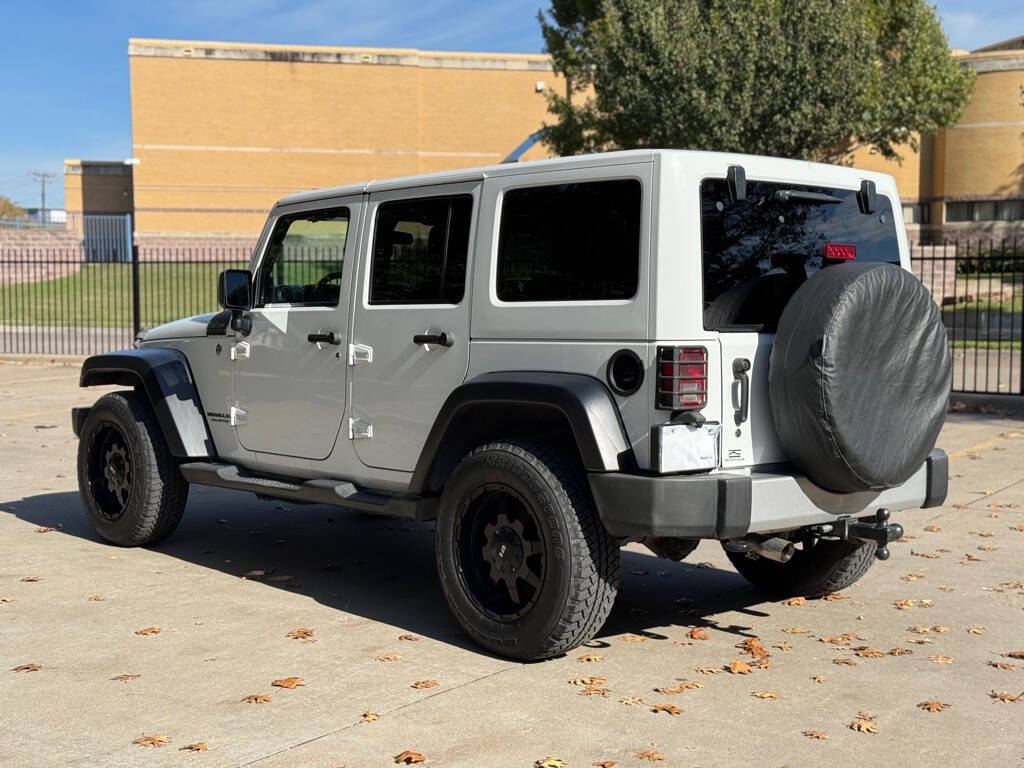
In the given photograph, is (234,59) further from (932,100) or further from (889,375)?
(889,375)

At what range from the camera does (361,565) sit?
23.6 feet

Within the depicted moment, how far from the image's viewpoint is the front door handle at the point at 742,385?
494 centimetres

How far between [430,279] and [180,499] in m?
2.46

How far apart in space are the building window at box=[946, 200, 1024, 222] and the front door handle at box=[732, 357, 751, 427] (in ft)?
182

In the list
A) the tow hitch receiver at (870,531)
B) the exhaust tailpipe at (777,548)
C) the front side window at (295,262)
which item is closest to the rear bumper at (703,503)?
the exhaust tailpipe at (777,548)

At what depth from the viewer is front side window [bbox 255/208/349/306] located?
21.1 ft

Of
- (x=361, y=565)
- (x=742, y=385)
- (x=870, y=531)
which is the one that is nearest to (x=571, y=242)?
(x=742, y=385)

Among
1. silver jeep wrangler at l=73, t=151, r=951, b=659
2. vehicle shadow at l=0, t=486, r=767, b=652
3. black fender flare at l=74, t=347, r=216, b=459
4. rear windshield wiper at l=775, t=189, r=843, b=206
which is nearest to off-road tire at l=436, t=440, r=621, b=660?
silver jeep wrangler at l=73, t=151, r=951, b=659

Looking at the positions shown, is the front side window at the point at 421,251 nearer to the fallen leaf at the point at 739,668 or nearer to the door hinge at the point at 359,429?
the door hinge at the point at 359,429

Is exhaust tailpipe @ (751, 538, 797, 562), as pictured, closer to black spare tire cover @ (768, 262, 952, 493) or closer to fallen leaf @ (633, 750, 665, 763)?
black spare tire cover @ (768, 262, 952, 493)

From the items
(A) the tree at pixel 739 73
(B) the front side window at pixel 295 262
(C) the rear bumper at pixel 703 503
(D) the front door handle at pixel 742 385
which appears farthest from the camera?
(A) the tree at pixel 739 73

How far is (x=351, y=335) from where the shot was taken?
20.0ft

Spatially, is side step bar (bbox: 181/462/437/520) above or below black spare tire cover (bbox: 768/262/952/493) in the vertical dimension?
below

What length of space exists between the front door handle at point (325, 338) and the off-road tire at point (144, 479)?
1464 millimetres
